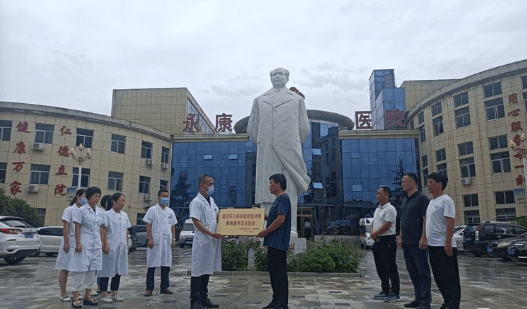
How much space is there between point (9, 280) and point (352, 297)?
267 inches

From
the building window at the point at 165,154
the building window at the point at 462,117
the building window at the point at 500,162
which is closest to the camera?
the building window at the point at 500,162

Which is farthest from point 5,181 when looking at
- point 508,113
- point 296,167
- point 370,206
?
point 508,113

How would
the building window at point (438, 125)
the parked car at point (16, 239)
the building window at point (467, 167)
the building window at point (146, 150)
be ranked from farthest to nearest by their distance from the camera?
the building window at point (146, 150), the building window at point (438, 125), the building window at point (467, 167), the parked car at point (16, 239)

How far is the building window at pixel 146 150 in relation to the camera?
2953 centimetres

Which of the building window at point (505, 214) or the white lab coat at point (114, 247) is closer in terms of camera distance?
the white lab coat at point (114, 247)

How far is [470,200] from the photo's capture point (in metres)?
26.0

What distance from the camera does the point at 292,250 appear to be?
332 inches

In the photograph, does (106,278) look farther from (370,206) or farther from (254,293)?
(370,206)

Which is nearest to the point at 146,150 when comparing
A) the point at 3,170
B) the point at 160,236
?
the point at 3,170

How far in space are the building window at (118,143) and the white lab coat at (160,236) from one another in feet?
75.7

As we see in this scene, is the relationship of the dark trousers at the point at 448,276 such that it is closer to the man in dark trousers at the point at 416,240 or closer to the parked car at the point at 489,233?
the man in dark trousers at the point at 416,240

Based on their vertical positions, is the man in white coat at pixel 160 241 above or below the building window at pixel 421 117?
below

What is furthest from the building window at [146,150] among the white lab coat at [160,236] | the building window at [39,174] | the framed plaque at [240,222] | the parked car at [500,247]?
the framed plaque at [240,222]

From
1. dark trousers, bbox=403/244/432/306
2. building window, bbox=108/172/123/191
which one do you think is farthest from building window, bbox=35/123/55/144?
dark trousers, bbox=403/244/432/306
